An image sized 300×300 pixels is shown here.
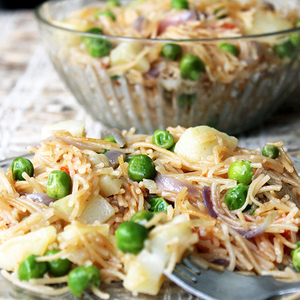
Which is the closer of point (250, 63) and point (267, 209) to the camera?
point (267, 209)

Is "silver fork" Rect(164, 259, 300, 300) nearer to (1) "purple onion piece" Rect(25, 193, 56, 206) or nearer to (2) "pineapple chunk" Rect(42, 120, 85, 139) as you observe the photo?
(1) "purple onion piece" Rect(25, 193, 56, 206)

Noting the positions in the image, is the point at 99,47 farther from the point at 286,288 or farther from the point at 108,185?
the point at 286,288

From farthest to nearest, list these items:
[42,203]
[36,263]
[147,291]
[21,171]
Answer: [21,171]
[42,203]
[36,263]
[147,291]

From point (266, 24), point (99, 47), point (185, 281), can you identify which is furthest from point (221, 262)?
point (266, 24)

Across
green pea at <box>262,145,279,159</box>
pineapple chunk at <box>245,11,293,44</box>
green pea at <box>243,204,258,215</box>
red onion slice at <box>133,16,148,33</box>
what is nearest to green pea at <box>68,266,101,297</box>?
green pea at <box>243,204,258,215</box>

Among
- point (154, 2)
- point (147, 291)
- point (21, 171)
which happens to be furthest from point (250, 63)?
point (147, 291)

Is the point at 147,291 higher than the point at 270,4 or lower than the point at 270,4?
lower

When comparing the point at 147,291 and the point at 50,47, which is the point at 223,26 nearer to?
the point at 50,47

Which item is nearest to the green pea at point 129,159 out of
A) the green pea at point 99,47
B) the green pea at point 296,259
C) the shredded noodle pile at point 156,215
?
the shredded noodle pile at point 156,215

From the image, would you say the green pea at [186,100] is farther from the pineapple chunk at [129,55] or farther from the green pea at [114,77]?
the green pea at [114,77]
